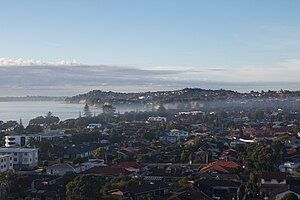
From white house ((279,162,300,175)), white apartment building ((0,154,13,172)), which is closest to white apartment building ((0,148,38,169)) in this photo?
white apartment building ((0,154,13,172))

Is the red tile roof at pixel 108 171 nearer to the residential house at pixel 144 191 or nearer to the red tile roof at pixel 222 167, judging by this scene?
the residential house at pixel 144 191

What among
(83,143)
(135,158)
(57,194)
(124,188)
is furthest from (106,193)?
(83,143)

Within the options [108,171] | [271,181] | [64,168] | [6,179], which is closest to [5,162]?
[64,168]

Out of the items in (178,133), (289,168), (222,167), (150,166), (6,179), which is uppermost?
(6,179)

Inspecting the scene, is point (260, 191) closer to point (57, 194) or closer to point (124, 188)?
point (124, 188)

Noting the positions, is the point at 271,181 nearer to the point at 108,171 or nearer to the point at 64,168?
the point at 108,171

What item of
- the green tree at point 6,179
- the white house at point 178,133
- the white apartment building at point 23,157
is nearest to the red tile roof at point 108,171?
the green tree at point 6,179

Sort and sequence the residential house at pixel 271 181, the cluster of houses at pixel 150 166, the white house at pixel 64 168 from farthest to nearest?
the white house at pixel 64 168 → the residential house at pixel 271 181 → the cluster of houses at pixel 150 166

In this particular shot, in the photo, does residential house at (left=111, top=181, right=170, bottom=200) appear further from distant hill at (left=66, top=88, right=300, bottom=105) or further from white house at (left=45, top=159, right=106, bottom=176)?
distant hill at (left=66, top=88, right=300, bottom=105)
